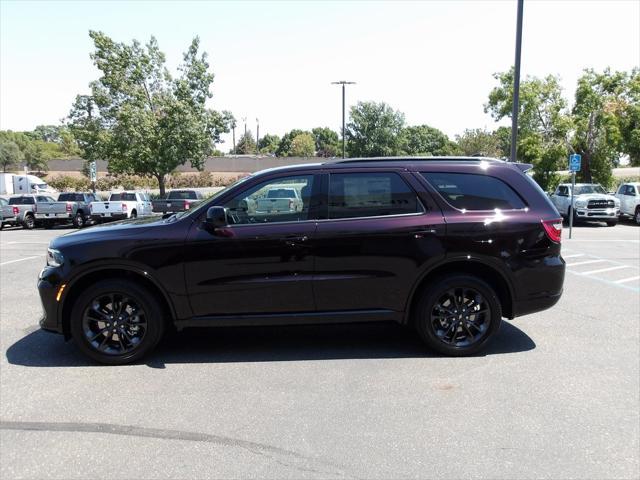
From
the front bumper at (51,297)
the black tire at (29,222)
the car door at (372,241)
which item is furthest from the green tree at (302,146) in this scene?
the front bumper at (51,297)

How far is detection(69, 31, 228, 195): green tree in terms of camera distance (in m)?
29.9

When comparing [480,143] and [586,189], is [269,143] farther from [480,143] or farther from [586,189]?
[586,189]

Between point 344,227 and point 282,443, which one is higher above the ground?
point 344,227

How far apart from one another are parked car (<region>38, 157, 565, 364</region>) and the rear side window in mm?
11

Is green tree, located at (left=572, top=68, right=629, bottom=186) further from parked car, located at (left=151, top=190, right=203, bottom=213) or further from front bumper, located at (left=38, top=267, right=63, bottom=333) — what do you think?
front bumper, located at (left=38, top=267, right=63, bottom=333)

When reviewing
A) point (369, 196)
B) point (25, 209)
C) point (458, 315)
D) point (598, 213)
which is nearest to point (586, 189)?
point (598, 213)

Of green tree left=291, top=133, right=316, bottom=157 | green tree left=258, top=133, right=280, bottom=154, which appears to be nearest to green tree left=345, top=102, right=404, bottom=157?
green tree left=291, top=133, right=316, bottom=157

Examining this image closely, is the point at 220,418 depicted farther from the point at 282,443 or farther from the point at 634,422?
the point at 634,422

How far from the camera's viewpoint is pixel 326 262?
4852 mm

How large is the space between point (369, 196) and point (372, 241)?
460 millimetres

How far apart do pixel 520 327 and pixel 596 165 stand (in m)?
27.0

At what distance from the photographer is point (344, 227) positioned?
487cm

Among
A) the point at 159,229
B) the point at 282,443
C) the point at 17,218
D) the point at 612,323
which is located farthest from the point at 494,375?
the point at 17,218

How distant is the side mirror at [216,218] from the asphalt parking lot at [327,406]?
1303mm
